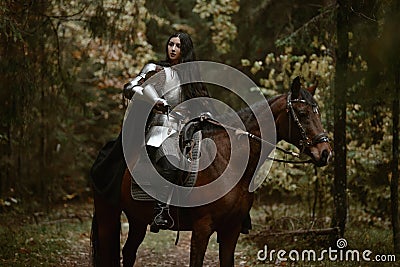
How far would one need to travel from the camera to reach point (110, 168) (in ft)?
21.3

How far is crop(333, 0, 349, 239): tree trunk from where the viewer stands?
27.7ft

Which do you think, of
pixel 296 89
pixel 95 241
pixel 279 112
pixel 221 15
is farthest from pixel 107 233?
pixel 221 15

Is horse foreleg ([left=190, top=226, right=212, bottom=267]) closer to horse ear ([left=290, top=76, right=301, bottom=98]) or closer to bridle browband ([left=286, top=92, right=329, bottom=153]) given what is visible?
bridle browband ([left=286, top=92, right=329, bottom=153])

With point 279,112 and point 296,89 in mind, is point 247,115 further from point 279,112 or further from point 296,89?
point 296,89

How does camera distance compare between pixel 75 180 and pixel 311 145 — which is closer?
pixel 311 145

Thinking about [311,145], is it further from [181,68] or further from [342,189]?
[342,189]

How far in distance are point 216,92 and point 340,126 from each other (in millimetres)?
8336

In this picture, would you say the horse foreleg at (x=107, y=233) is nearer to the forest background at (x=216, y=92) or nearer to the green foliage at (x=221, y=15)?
the forest background at (x=216, y=92)

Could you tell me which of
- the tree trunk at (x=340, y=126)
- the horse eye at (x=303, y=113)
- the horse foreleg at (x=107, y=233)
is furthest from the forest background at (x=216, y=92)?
the horse eye at (x=303, y=113)

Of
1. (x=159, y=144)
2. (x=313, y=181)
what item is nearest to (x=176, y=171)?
(x=159, y=144)

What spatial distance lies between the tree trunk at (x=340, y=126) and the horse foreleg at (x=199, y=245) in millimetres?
3962

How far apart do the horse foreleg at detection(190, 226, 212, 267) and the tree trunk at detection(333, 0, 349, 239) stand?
13.0 ft

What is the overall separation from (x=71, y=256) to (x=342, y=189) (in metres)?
4.46

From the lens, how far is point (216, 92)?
17.0m
